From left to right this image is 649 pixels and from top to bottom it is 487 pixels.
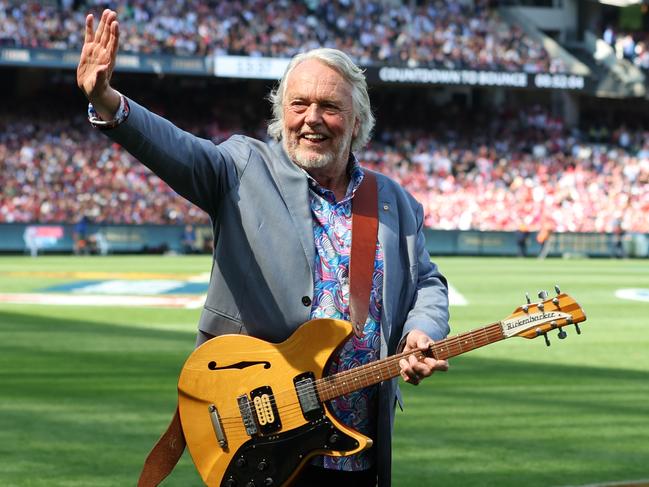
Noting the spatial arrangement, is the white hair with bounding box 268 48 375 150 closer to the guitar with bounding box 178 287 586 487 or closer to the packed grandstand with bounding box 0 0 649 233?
the guitar with bounding box 178 287 586 487

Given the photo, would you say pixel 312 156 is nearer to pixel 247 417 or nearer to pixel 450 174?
pixel 247 417

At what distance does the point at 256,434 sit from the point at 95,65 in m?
1.43

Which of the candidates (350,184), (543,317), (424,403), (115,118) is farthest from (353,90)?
(424,403)

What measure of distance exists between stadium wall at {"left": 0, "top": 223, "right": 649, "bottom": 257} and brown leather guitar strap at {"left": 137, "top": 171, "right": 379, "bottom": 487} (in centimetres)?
3242

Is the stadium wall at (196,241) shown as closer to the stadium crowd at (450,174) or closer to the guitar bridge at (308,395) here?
the stadium crowd at (450,174)

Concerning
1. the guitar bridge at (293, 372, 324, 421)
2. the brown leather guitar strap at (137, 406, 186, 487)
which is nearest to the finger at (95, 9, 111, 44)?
the guitar bridge at (293, 372, 324, 421)

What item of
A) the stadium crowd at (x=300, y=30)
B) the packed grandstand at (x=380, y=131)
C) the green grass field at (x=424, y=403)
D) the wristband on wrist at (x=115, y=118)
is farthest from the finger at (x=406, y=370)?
the stadium crowd at (x=300, y=30)

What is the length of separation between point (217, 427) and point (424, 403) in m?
5.85

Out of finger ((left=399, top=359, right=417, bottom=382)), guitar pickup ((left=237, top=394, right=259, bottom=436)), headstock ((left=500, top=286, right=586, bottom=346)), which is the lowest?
guitar pickup ((left=237, top=394, right=259, bottom=436))

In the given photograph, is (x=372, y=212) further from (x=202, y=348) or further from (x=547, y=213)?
(x=547, y=213)

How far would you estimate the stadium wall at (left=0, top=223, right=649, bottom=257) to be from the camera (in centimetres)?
3622

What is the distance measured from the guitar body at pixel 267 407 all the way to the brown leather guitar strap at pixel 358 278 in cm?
15

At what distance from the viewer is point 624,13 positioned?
175 ft

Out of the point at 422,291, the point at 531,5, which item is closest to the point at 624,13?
the point at 531,5
